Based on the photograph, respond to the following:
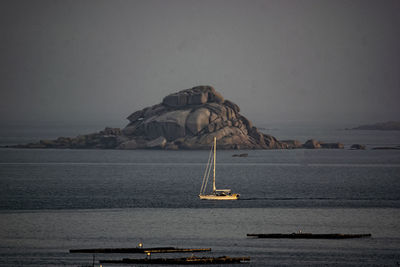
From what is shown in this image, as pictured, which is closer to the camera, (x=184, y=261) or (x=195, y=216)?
(x=184, y=261)

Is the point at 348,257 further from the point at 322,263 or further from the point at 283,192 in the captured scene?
the point at 283,192

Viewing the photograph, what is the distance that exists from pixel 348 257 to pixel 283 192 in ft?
187

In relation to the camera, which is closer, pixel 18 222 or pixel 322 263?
pixel 322 263

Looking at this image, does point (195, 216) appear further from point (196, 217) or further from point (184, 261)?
point (184, 261)

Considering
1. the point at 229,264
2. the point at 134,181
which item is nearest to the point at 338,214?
the point at 229,264

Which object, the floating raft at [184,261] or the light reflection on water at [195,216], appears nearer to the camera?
the floating raft at [184,261]

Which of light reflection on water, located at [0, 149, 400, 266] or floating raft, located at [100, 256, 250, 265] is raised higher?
light reflection on water, located at [0, 149, 400, 266]

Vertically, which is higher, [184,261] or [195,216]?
[195,216]

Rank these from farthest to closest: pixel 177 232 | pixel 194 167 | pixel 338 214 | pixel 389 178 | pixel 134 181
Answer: pixel 194 167 < pixel 389 178 < pixel 134 181 < pixel 338 214 < pixel 177 232

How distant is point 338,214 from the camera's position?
8900 cm

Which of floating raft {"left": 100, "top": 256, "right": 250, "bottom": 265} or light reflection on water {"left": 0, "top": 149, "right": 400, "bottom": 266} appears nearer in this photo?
floating raft {"left": 100, "top": 256, "right": 250, "bottom": 265}

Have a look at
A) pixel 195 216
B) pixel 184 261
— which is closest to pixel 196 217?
pixel 195 216

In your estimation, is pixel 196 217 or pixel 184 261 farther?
pixel 196 217

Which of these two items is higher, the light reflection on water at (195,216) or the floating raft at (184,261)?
the light reflection on water at (195,216)
